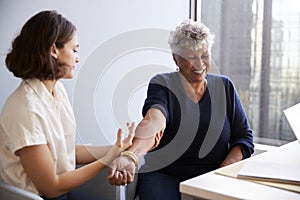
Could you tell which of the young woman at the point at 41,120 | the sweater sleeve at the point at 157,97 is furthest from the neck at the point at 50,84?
the sweater sleeve at the point at 157,97

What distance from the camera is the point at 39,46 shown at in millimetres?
1478

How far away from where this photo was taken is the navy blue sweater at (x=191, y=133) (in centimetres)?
189

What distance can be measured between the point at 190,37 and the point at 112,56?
2.31ft

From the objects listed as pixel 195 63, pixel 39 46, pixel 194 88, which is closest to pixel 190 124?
pixel 194 88

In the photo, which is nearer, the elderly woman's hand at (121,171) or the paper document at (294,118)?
the paper document at (294,118)

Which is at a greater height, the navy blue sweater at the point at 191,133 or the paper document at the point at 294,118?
the paper document at the point at 294,118

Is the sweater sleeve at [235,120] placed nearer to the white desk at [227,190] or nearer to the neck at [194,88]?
the neck at [194,88]

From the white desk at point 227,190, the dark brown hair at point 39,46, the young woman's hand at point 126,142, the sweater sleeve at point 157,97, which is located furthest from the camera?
the sweater sleeve at point 157,97

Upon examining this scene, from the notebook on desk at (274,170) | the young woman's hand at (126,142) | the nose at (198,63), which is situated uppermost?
the nose at (198,63)

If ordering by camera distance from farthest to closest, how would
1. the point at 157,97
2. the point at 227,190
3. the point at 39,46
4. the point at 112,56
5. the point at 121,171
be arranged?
the point at 112,56 → the point at 157,97 → the point at 121,171 → the point at 39,46 → the point at 227,190

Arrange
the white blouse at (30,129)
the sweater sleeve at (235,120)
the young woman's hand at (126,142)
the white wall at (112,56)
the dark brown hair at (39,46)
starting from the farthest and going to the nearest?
1. the white wall at (112,56)
2. the sweater sleeve at (235,120)
3. the young woman's hand at (126,142)
4. the dark brown hair at (39,46)
5. the white blouse at (30,129)

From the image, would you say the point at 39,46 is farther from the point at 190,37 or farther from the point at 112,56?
the point at 112,56

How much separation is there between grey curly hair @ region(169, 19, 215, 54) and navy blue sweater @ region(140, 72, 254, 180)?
17 centimetres

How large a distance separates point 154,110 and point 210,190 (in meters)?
0.80
